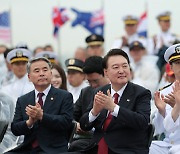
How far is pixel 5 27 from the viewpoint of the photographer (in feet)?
53.7

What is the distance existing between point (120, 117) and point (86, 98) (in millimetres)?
1464

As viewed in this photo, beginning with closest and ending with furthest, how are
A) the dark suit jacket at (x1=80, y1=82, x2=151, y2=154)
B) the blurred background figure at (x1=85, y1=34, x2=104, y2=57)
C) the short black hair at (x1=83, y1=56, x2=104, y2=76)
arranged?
the dark suit jacket at (x1=80, y1=82, x2=151, y2=154) → the short black hair at (x1=83, y1=56, x2=104, y2=76) → the blurred background figure at (x1=85, y1=34, x2=104, y2=57)

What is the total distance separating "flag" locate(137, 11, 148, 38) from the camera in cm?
1660

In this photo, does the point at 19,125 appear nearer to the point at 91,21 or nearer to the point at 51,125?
the point at 51,125

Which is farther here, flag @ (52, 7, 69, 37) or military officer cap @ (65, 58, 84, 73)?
flag @ (52, 7, 69, 37)

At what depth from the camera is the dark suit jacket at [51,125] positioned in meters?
7.21

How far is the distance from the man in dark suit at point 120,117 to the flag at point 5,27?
31.7 ft

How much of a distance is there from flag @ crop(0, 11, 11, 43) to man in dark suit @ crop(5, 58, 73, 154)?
8.94 metres

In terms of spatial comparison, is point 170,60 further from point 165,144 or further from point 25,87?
point 25,87

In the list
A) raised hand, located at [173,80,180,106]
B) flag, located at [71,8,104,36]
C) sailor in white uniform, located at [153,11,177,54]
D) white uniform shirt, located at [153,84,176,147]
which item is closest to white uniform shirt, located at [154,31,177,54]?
sailor in white uniform, located at [153,11,177,54]

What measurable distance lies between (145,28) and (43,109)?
9.77 meters

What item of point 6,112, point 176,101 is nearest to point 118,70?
point 176,101

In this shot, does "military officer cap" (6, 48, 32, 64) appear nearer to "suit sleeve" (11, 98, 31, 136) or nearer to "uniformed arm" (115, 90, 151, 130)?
"suit sleeve" (11, 98, 31, 136)

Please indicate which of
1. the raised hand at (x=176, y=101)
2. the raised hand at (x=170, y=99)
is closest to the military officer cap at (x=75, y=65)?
the raised hand at (x=170, y=99)
